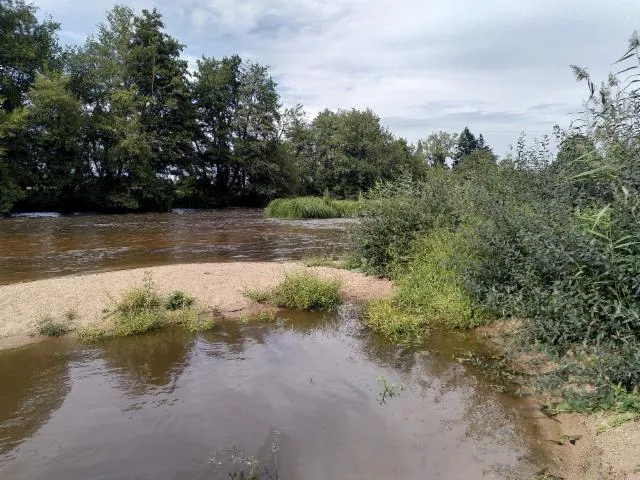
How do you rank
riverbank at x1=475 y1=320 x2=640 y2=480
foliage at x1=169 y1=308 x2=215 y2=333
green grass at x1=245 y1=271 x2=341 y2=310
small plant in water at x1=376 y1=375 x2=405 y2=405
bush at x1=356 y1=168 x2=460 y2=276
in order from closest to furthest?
riverbank at x1=475 y1=320 x2=640 y2=480
small plant in water at x1=376 y1=375 x2=405 y2=405
foliage at x1=169 y1=308 x2=215 y2=333
green grass at x1=245 y1=271 x2=341 y2=310
bush at x1=356 y1=168 x2=460 y2=276

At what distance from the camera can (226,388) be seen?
546cm

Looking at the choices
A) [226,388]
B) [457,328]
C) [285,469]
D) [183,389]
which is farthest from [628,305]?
[183,389]

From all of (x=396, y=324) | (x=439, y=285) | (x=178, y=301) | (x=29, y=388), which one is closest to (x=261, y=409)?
(x=29, y=388)

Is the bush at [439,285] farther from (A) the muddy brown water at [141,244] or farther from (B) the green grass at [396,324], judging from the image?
(A) the muddy brown water at [141,244]

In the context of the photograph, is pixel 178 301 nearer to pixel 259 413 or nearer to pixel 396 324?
pixel 396 324

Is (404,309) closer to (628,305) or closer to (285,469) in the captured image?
(628,305)

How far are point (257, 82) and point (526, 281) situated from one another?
153 ft

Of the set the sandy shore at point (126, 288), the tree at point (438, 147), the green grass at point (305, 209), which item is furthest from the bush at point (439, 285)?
the tree at point (438, 147)

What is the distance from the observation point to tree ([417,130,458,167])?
85500mm

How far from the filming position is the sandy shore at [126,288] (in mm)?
7711

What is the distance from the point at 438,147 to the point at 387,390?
84953mm

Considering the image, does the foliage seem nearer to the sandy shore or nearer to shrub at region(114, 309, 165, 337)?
shrub at region(114, 309, 165, 337)

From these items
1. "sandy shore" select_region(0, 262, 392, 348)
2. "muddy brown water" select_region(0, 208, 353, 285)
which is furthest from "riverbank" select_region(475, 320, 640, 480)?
"muddy brown water" select_region(0, 208, 353, 285)

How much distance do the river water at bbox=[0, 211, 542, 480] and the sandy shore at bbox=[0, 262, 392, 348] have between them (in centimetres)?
90
